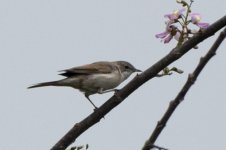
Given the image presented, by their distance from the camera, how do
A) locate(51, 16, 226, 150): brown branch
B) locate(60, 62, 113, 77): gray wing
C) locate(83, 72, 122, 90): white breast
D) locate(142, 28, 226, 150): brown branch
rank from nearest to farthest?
1. locate(142, 28, 226, 150): brown branch
2. locate(51, 16, 226, 150): brown branch
3. locate(60, 62, 113, 77): gray wing
4. locate(83, 72, 122, 90): white breast

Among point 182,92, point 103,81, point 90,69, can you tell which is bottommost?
point 103,81

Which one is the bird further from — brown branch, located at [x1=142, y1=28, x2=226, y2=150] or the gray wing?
brown branch, located at [x1=142, y1=28, x2=226, y2=150]

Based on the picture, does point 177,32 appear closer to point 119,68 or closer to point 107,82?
point 107,82

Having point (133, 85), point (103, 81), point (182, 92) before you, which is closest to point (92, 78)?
point (103, 81)

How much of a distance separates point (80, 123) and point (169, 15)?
3.86 feet

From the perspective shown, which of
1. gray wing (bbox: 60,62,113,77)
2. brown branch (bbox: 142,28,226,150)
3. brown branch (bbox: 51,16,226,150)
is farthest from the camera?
gray wing (bbox: 60,62,113,77)

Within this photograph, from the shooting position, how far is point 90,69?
7879 millimetres

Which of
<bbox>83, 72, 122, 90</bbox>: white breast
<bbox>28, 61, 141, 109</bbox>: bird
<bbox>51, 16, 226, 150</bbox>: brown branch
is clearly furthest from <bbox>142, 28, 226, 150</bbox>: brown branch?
<bbox>83, 72, 122, 90</bbox>: white breast

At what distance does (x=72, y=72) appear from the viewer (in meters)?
7.35

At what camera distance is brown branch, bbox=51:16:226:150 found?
2604 millimetres

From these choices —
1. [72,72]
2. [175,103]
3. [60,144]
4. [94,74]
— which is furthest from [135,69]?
[175,103]

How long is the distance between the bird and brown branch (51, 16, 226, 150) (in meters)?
3.77

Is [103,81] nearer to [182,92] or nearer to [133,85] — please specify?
[133,85]

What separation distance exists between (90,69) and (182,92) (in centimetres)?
585
